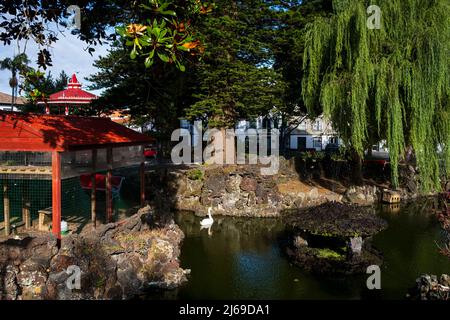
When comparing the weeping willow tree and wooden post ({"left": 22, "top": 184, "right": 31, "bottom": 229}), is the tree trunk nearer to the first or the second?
the weeping willow tree

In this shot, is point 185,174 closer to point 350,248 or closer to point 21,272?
point 350,248

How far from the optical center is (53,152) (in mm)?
8539

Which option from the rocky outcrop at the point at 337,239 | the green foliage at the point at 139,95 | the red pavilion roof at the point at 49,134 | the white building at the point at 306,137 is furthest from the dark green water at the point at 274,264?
the white building at the point at 306,137

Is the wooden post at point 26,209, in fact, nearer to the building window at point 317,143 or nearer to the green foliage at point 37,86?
the green foliage at point 37,86

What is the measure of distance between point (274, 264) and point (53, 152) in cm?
700

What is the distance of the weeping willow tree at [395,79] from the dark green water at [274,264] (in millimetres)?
2604

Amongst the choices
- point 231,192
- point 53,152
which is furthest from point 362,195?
point 53,152

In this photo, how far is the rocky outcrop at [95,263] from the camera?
798cm

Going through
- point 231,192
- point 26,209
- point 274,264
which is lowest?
point 274,264

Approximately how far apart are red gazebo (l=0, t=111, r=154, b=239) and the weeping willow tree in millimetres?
9149

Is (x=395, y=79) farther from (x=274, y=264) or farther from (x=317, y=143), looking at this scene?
(x=317, y=143)

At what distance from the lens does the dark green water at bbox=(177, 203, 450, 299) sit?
9719mm

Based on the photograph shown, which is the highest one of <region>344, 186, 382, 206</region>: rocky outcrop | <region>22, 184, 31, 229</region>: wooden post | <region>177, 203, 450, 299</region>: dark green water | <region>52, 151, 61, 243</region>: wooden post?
<region>52, 151, 61, 243</region>: wooden post

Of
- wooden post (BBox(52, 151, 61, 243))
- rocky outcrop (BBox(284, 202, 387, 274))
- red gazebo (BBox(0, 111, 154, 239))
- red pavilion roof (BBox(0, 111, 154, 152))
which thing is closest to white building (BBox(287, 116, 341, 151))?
rocky outcrop (BBox(284, 202, 387, 274))
